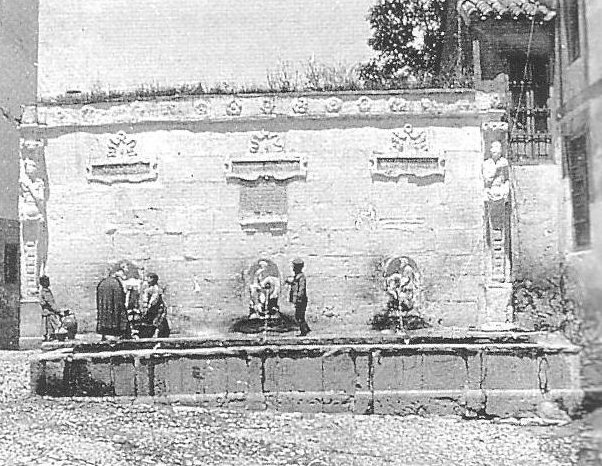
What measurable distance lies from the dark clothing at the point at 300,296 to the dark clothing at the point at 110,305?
217cm

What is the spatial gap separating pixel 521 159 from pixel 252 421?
631 cm

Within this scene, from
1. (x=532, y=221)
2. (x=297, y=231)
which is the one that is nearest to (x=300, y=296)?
(x=297, y=231)

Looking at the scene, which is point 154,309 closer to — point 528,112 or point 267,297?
point 267,297

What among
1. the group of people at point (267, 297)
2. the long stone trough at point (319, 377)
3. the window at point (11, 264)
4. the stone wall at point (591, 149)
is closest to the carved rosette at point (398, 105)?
the group of people at point (267, 297)

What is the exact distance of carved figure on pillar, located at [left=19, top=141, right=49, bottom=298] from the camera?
37.7ft

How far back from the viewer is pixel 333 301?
11.2 meters

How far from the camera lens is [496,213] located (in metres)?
11.1

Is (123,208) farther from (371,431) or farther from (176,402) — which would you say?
(371,431)

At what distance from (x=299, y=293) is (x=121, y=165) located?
332 centimetres

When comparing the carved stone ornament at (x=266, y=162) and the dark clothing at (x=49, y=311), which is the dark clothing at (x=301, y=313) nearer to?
the carved stone ornament at (x=266, y=162)

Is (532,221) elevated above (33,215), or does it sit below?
below

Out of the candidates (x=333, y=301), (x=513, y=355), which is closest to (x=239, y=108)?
(x=333, y=301)

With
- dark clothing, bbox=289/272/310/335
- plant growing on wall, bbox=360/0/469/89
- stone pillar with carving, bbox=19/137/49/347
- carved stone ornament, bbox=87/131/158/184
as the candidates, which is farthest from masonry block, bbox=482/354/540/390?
plant growing on wall, bbox=360/0/469/89

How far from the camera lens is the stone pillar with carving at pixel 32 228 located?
11.4 metres
